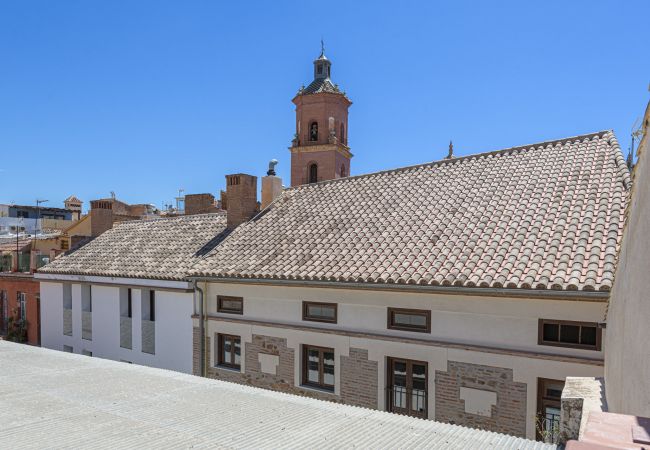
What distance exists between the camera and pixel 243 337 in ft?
38.5

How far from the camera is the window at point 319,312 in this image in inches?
404

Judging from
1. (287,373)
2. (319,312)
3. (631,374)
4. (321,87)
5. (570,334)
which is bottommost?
(287,373)

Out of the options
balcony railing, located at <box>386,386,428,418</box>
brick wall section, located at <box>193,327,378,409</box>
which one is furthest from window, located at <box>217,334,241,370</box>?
balcony railing, located at <box>386,386,428,418</box>

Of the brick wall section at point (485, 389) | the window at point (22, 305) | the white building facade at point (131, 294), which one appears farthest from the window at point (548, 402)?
the window at point (22, 305)

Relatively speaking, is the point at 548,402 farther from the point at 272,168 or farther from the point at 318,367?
the point at 272,168

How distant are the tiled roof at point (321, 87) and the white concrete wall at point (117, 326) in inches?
810

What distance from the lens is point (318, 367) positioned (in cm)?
1052

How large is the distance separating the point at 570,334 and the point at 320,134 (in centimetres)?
2569

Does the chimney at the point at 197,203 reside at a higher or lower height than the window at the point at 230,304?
higher

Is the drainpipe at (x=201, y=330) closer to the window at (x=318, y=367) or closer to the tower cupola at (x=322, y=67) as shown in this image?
the window at (x=318, y=367)

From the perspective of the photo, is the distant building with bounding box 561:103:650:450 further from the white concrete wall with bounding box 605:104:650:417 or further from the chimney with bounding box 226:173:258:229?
the chimney with bounding box 226:173:258:229

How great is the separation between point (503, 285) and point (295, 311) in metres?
4.89

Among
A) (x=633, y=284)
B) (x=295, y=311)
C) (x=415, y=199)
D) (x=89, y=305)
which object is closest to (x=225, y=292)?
(x=295, y=311)

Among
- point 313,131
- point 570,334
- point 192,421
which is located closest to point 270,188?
point 570,334
